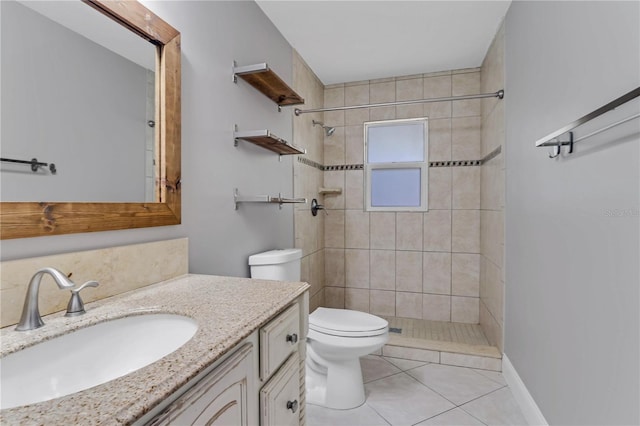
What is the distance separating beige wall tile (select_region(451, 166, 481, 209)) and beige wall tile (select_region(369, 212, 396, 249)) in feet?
1.88

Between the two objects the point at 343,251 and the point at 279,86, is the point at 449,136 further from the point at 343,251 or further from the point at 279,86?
the point at 279,86

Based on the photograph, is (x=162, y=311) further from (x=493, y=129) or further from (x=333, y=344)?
(x=493, y=129)

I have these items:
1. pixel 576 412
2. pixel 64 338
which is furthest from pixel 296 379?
pixel 576 412

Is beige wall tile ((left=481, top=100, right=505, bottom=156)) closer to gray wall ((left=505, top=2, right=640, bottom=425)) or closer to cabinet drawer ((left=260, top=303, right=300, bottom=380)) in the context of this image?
gray wall ((left=505, top=2, right=640, bottom=425))

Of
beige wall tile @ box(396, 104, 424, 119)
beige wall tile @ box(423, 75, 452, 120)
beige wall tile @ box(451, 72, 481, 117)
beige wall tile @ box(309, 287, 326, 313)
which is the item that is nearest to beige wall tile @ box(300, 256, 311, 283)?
beige wall tile @ box(309, 287, 326, 313)

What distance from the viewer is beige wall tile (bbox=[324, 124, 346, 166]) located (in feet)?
10.5

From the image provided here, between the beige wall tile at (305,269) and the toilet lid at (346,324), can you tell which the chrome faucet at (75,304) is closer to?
the toilet lid at (346,324)

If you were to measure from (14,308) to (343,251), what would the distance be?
8.60 feet

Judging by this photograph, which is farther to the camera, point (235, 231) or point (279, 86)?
point (279, 86)

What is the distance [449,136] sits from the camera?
9.59 feet

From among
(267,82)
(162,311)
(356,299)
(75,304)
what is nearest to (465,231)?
(356,299)

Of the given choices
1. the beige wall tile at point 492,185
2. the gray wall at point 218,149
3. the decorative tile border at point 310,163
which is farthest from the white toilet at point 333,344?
the beige wall tile at point 492,185

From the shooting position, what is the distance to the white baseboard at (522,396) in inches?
61.4

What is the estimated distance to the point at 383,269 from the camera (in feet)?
10.2
